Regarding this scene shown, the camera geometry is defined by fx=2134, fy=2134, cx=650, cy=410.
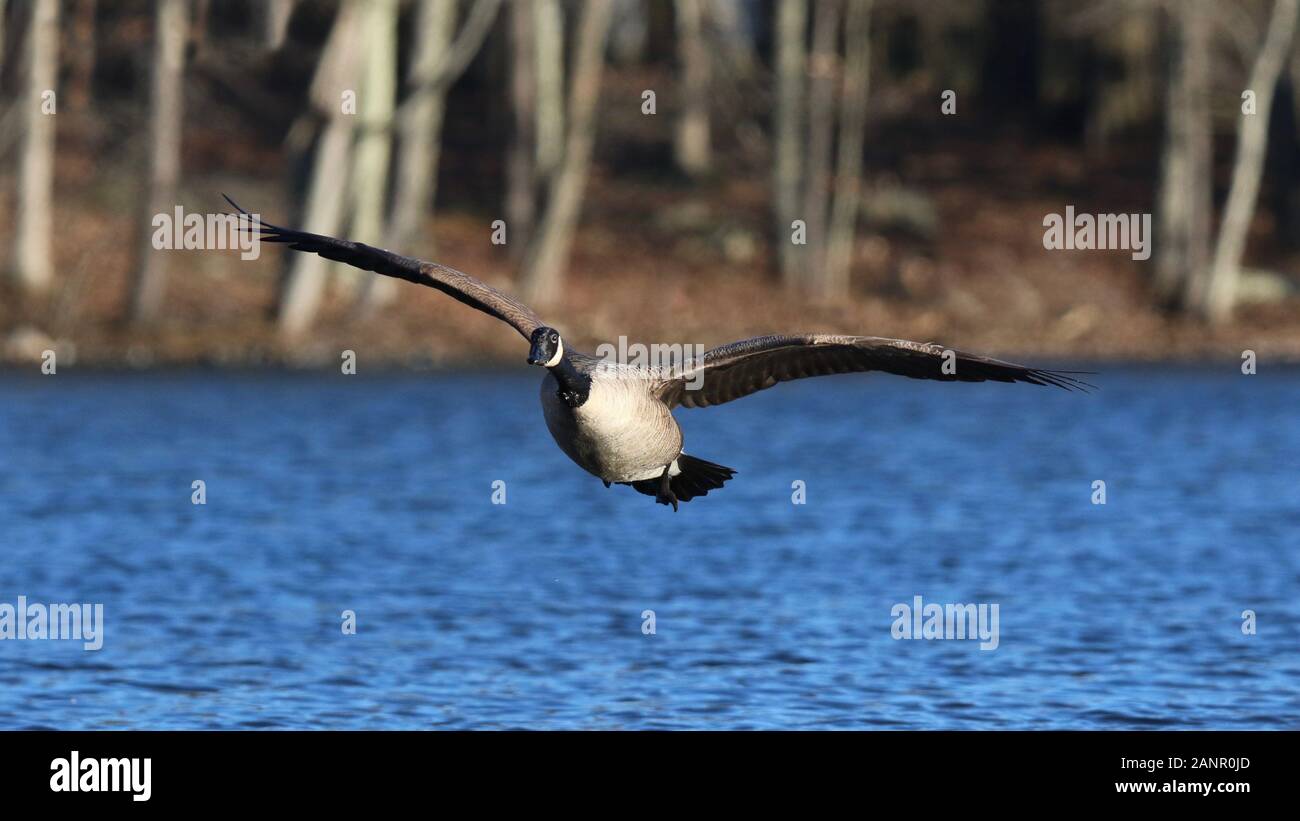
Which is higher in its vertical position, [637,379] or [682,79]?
[682,79]

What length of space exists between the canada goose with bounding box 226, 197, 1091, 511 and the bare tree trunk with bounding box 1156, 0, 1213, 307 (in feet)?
112

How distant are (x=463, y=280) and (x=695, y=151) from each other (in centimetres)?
4144

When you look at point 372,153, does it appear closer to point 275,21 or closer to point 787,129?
point 275,21

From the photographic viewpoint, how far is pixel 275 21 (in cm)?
3612

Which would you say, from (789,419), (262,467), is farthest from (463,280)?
(789,419)

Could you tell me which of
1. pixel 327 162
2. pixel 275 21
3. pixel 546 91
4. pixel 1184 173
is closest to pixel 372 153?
pixel 546 91

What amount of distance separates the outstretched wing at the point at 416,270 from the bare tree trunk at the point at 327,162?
80.7 ft

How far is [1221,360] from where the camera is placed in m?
45.7

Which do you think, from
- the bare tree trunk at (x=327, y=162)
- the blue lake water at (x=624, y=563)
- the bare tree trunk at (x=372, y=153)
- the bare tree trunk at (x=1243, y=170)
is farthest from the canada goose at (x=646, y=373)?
the bare tree trunk at (x=1243, y=170)

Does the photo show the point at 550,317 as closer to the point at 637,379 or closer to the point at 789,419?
the point at 789,419

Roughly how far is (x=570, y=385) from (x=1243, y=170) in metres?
36.5

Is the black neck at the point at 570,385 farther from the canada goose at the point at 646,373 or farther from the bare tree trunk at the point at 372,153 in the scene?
the bare tree trunk at the point at 372,153

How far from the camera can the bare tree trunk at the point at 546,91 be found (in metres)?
46.9

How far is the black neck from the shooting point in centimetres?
1330
